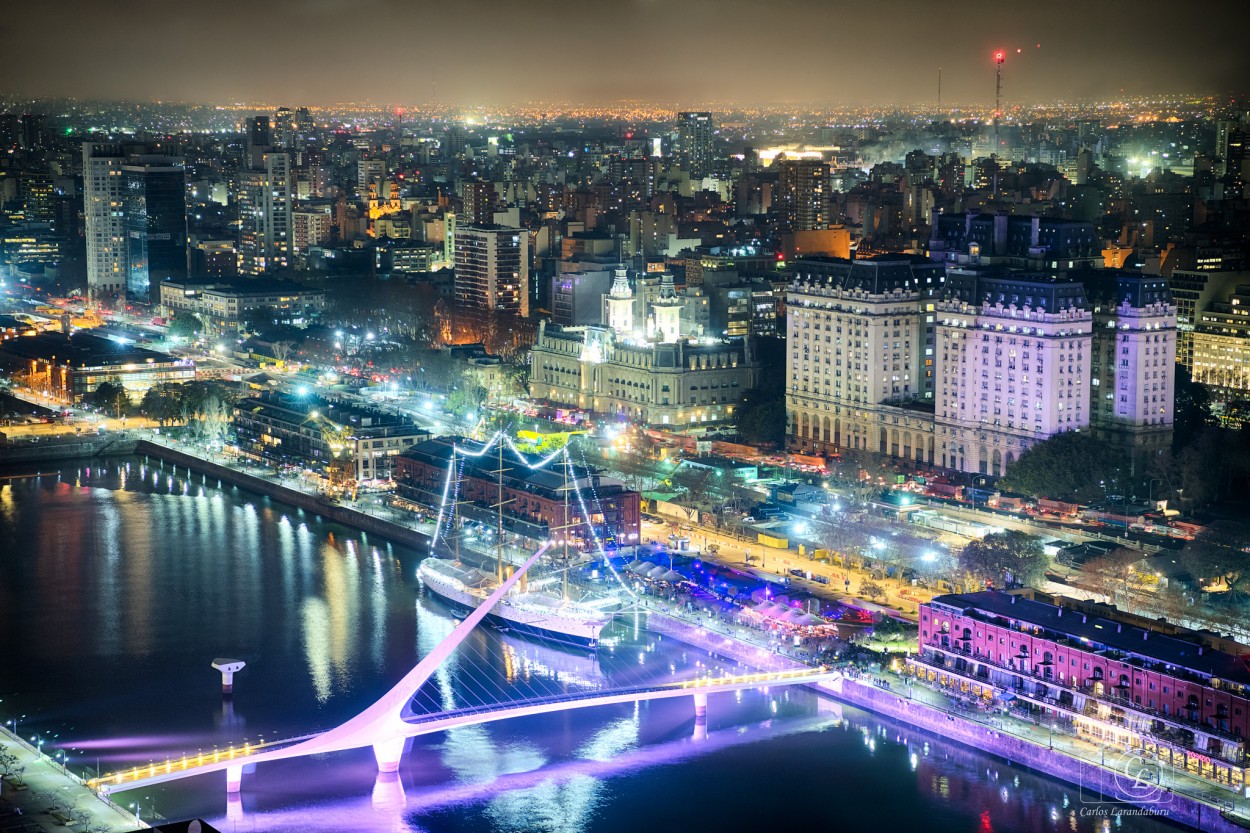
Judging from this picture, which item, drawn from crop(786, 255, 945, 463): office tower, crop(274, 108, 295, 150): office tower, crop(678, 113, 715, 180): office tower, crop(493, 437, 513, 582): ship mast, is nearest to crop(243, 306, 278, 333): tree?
crop(786, 255, 945, 463): office tower

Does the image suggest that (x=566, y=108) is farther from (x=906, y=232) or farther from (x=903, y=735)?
(x=903, y=735)

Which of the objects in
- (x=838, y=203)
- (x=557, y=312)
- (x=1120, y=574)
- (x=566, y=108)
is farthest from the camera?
(x=566, y=108)

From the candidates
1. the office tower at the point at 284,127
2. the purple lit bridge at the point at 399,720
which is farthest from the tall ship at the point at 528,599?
the office tower at the point at 284,127

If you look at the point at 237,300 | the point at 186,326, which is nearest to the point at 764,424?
the point at 186,326

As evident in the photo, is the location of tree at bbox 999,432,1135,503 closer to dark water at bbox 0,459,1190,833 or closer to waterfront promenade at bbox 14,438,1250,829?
waterfront promenade at bbox 14,438,1250,829

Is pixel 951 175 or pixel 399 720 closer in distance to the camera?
pixel 399 720

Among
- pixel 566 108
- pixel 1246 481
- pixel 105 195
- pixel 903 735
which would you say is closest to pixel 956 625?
pixel 903 735

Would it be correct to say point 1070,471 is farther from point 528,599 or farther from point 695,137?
point 695,137
